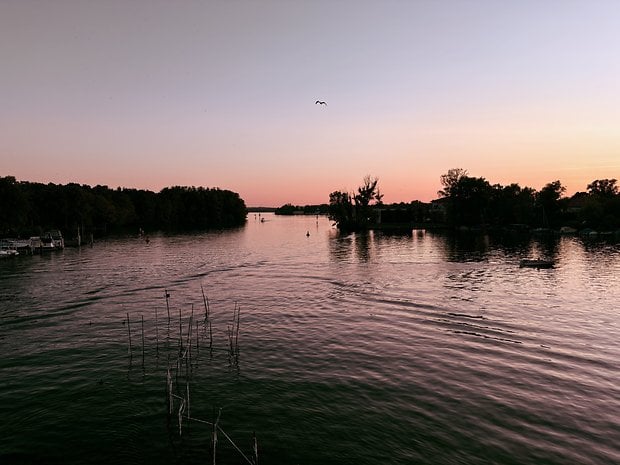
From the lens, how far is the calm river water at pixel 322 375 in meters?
17.8

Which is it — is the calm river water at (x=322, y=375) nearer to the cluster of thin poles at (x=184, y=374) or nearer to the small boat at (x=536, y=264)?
the cluster of thin poles at (x=184, y=374)

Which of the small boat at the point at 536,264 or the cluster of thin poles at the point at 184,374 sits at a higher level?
the cluster of thin poles at the point at 184,374

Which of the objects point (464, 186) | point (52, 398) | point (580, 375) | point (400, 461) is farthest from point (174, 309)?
point (464, 186)

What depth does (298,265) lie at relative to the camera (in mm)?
83375

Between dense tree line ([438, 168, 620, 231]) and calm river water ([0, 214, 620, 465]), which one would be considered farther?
dense tree line ([438, 168, 620, 231])

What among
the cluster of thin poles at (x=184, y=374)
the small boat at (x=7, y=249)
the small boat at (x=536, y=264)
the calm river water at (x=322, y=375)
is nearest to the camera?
the cluster of thin poles at (x=184, y=374)

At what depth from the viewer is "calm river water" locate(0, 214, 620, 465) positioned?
17750mm

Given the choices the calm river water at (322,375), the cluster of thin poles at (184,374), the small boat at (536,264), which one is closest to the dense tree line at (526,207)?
the small boat at (536,264)

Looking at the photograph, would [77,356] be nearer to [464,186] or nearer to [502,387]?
[502,387]

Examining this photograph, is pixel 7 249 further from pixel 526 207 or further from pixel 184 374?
pixel 526 207

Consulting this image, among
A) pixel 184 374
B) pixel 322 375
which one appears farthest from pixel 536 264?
pixel 184 374

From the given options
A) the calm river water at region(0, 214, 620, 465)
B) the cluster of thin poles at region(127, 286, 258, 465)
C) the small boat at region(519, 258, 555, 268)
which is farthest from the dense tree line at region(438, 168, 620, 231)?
the cluster of thin poles at region(127, 286, 258, 465)

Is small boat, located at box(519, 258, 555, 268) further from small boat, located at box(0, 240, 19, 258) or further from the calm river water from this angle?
small boat, located at box(0, 240, 19, 258)

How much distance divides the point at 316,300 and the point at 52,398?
31834 millimetres
